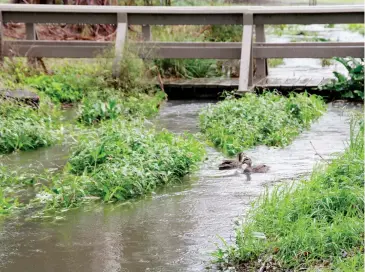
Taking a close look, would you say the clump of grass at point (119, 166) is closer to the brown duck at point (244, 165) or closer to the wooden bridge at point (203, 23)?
the brown duck at point (244, 165)

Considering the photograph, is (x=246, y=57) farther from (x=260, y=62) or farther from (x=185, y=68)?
(x=185, y=68)

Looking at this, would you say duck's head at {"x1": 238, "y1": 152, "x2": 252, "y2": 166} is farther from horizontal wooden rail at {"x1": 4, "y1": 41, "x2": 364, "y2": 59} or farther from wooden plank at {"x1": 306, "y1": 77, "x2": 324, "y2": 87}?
wooden plank at {"x1": 306, "y1": 77, "x2": 324, "y2": 87}

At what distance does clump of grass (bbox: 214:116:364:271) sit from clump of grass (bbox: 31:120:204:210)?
1328mm

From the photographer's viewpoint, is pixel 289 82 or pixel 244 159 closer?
pixel 244 159

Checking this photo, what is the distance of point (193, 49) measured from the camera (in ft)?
41.7

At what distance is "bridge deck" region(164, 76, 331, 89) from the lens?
12556 millimetres

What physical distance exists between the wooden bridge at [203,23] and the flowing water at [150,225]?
396cm

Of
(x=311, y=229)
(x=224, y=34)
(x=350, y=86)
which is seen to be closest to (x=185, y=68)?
(x=224, y=34)

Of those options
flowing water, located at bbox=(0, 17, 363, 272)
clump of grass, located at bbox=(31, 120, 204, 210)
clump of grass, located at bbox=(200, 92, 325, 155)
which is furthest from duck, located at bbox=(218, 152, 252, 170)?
clump of grass, located at bbox=(200, 92, 325, 155)

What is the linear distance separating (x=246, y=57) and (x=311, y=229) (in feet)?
23.2

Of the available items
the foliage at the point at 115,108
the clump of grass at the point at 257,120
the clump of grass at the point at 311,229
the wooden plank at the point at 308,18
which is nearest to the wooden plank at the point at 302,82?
the wooden plank at the point at 308,18

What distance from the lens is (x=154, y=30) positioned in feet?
54.0

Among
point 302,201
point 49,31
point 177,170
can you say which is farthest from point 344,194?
point 49,31

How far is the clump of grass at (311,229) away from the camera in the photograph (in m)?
5.17
